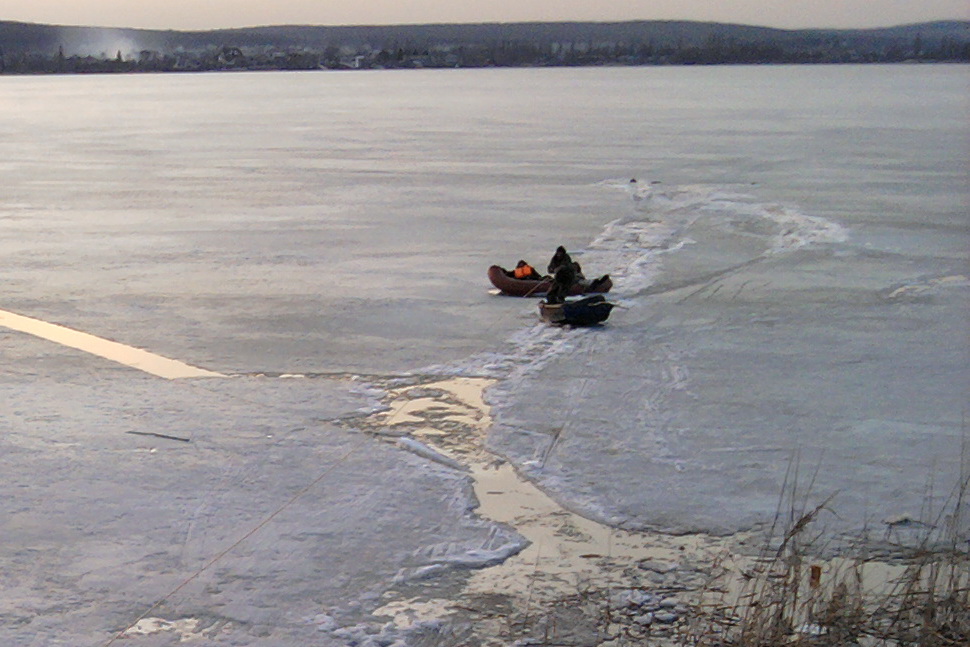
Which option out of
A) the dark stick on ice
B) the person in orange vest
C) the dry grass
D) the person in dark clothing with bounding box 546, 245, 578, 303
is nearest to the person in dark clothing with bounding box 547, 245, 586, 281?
the person in dark clothing with bounding box 546, 245, 578, 303

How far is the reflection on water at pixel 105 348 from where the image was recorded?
775 cm

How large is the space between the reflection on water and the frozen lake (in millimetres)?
133

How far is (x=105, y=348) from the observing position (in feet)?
27.3

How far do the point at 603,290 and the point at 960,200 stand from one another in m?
8.43

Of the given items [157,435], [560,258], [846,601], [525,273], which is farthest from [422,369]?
[846,601]

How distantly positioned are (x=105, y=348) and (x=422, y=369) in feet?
7.48

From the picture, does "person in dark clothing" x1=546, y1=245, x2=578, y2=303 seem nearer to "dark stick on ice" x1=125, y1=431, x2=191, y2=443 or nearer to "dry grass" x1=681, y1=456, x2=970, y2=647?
"dark stick on ice" x1=125, y1=431, x2=191, y2=443

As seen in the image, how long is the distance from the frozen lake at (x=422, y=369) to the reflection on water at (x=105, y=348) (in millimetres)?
133

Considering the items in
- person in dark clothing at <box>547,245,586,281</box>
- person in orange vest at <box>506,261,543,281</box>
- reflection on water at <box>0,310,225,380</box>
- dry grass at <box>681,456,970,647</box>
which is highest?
person in dark clothing at <box>547,245,586,281</box>

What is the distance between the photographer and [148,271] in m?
11.3

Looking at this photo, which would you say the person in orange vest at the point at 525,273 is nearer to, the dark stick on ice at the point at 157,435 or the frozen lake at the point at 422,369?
the frozen lake at the point at 422,369

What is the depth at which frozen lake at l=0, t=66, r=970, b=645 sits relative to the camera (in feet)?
17.0

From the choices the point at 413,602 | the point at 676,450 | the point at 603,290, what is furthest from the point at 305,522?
the point at 603,290

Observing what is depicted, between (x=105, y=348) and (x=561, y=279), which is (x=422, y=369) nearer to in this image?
(x=561, y=279)
